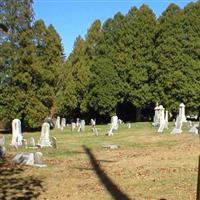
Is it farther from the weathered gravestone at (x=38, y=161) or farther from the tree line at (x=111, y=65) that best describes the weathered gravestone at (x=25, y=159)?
the tree line at (x=111, y=65)

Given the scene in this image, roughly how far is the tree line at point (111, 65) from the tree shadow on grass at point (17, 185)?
29.9 meters

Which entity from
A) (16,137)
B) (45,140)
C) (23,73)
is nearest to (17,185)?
(45,140)

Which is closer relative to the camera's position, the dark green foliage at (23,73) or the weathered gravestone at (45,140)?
the weathered gravestone at (45,140)

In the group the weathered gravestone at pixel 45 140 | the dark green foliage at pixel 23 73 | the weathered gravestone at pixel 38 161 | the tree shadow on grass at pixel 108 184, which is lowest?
the tree shadow on grass at pixel 108 184

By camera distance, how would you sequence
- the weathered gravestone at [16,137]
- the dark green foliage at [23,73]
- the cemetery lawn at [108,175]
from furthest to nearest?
the dark green foliage at [23,73] → the weathered gravestone at [16,137] → the cemetery lawn at [108,175]

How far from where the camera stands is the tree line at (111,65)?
1832 inches

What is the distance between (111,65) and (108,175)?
139 feet

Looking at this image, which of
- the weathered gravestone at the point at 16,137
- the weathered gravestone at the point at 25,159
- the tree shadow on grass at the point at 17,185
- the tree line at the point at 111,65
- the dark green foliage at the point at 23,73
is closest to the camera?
the tree shadow on grass at the point at 17,185

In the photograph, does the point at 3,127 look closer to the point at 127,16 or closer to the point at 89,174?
the point at 127,16

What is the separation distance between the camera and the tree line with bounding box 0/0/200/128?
46531 millimetres

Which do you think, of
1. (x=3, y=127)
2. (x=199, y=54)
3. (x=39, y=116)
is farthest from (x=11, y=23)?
(x=199, y=54)

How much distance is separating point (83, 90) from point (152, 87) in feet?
27.3

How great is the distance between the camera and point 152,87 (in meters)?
55.5

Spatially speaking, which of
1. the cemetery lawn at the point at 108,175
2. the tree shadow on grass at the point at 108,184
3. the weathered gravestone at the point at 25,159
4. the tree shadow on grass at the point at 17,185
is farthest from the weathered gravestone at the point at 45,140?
the tree shadow on grass at the point at 17,185
